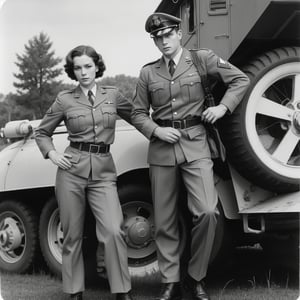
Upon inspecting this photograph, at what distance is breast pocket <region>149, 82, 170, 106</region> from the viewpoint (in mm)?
3494

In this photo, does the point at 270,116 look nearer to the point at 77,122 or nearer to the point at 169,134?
the point at 169,134

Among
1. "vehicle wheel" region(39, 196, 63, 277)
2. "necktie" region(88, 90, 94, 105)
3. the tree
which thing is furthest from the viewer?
the tree

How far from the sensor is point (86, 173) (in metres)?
3.42

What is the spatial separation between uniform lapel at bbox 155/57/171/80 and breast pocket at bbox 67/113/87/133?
57cm

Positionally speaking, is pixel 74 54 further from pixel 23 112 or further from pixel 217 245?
pixel 23 112

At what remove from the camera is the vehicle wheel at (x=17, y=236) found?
14.5 ft

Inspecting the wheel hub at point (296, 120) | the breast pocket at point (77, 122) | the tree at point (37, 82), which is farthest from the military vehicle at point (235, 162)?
the tree at point (37, 82)

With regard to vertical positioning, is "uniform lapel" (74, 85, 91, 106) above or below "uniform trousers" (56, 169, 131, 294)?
above

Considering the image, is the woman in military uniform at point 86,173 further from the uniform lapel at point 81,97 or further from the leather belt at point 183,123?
the leather belt at point 183,123

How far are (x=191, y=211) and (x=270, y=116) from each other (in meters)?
0.88

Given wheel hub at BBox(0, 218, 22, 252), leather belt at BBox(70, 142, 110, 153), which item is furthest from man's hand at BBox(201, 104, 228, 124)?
wheel hub at BBox(0, 218, 22, 252)

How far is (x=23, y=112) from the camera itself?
85.8 ft

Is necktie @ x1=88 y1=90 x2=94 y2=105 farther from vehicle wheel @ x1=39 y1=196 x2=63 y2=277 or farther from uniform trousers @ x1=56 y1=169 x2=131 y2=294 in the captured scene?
vehicle wheel @ x1=39 y1=196 x2=63 y2=277

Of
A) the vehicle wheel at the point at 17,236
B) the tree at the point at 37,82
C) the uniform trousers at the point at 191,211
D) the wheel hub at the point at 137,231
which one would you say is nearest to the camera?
the uniform trousers at the point at 191,211
